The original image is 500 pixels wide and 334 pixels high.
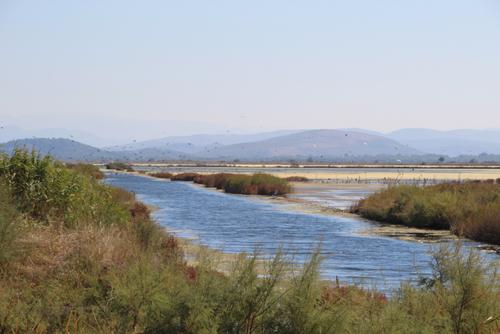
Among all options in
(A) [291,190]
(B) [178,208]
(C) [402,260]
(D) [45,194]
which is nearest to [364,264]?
(C) [402,260]

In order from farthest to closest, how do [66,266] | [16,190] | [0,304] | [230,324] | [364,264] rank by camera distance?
[364,264]
[16,190]
[66,266]
[0,304]
[230,324]

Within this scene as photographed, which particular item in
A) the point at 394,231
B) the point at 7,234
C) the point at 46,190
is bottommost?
the point at 394,231

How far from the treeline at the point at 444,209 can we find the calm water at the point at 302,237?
92.7 inches

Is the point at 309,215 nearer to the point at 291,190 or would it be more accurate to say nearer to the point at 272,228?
the point at 272,228

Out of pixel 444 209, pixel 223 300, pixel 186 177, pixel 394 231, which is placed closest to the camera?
pixel 223 300

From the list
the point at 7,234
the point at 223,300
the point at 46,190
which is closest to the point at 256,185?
the point at 46,190

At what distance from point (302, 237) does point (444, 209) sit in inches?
387

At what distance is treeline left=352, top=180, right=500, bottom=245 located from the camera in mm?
31844

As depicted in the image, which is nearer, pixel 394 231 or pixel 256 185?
pixel 394 231

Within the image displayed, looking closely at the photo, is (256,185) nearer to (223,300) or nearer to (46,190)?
(46,190)

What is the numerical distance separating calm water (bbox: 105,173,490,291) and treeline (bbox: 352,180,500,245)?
7.72ft

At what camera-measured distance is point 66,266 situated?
14320 millimetres

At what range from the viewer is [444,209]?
37812 millimetres

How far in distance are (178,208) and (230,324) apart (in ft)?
130
